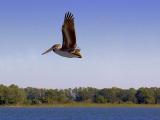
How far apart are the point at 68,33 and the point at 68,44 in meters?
0.15

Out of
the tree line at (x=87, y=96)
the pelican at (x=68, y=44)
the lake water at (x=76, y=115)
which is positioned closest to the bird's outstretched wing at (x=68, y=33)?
the pelican at (x=68, y=44)

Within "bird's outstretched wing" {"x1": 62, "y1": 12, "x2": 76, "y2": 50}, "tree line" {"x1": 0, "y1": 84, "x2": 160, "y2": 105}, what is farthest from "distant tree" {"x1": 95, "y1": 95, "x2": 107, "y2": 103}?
"bird's outstretched wing" {"x1": 62, "y1": 12, "x2": 76, "y2": 50}

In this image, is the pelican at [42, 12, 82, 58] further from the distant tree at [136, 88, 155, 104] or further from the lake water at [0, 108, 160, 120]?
the distant tree at [136, 88, 155, 104]

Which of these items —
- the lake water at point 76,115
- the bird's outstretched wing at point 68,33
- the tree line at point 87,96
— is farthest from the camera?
the tree line at point 87,96

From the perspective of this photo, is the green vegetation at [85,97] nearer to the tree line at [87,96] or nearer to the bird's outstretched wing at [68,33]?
the tree line at [87,96]

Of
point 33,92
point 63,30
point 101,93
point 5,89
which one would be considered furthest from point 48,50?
point 33,92

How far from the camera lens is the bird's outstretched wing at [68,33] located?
19.7ft

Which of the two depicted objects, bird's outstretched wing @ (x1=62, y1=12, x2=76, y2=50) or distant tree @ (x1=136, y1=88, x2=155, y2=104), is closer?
bird's outstretched wing @ (x1=62, y1=12, x2=76, y2=50)

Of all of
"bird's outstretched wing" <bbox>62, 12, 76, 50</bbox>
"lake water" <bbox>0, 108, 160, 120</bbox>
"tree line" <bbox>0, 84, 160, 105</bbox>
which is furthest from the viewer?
"tree line" <bbox>0, 84, 160, 105</bbox>

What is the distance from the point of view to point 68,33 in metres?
6.16

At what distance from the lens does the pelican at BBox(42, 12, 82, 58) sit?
601 centimetres

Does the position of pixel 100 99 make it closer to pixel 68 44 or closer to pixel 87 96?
pixel 87 96

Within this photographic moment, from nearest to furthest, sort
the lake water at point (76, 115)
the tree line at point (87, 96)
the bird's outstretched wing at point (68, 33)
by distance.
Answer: the bird's outstretched wing at point (68, 33) → the lake water at point (76, 115) → the tree line at point (87, 96)

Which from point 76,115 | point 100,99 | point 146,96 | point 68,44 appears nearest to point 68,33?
point 68,44
